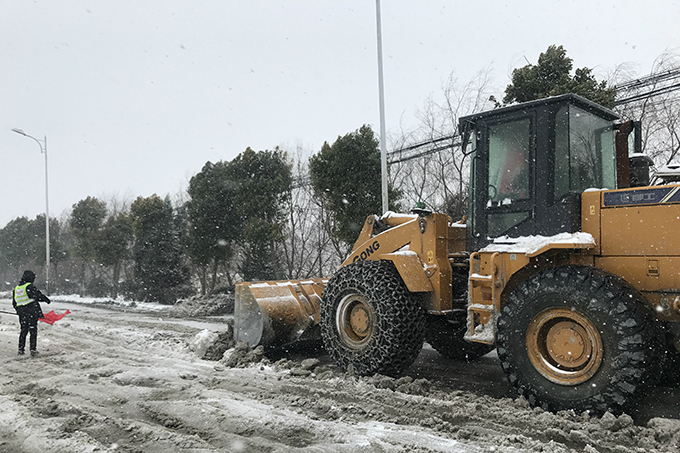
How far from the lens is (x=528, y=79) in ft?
35.8

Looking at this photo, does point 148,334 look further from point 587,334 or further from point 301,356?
point 587,334

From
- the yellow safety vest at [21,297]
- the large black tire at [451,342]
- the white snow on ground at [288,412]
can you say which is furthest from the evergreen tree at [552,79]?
the yellow safety vest at [21,297]

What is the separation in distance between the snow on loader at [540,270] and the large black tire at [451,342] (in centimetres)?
3

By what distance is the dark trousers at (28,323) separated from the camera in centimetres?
769

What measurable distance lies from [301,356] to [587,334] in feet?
13.1

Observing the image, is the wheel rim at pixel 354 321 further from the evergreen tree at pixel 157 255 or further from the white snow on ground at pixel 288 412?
the evergreen tree at pixel 157 255

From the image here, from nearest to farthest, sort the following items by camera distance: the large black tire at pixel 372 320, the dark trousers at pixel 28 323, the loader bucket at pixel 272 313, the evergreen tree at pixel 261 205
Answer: the large black tire at pixel 372 320, the loader bucket at pixel 272 313, the dark trousers at pixel 28 323, the evergreen tree at pixel 261 205

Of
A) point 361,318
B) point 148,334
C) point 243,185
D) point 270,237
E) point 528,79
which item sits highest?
→ point 528,79

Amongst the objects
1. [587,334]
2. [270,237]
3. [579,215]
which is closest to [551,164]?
[579,215]

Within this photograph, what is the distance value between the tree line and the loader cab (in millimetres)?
3733

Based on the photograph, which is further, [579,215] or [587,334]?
[579,215]

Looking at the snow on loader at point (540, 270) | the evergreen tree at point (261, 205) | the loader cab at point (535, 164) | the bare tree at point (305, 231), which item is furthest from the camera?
the bare tree at point (305, 231)

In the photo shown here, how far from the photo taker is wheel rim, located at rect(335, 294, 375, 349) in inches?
218

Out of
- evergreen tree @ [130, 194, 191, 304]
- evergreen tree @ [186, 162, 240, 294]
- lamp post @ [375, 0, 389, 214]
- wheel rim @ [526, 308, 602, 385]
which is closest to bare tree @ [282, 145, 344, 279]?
evergreen tree @ [186, 162, 240, 294]
